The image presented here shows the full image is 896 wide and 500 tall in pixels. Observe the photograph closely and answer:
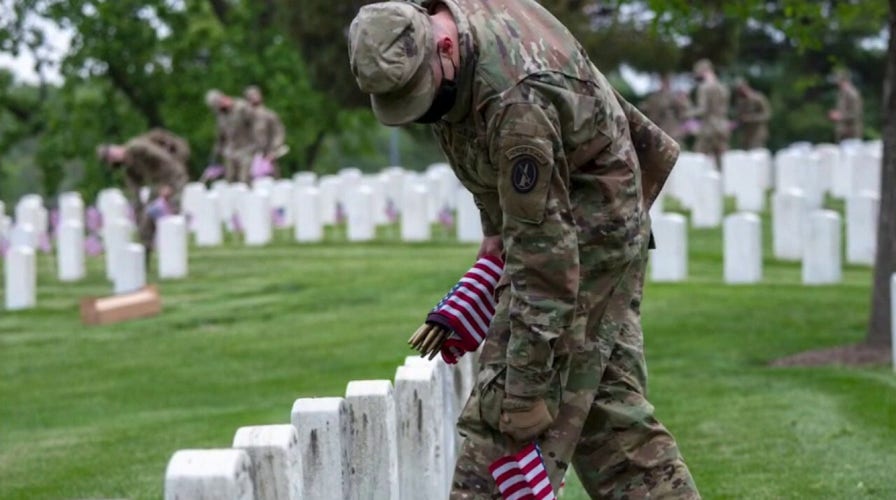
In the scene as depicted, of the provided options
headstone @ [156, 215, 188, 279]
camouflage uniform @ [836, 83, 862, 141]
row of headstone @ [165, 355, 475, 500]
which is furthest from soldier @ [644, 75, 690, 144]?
row of headstone @ [165, 355, 475, 500]

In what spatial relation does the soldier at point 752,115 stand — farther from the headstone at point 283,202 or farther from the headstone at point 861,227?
the headstone at point 861,227

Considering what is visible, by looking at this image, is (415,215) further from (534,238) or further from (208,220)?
(534,238)

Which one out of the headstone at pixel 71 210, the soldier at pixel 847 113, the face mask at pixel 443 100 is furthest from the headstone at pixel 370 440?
the soldier at pixel 847 113

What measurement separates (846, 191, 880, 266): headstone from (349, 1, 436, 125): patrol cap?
42.2 feet

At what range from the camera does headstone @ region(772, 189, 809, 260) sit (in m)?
17.4

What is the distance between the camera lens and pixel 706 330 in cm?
1238

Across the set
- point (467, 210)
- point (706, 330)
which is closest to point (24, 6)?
point (467, 210)

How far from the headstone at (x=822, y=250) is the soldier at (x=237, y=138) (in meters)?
12.4

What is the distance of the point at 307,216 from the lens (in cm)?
2245

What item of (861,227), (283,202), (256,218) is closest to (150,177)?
(256,218)

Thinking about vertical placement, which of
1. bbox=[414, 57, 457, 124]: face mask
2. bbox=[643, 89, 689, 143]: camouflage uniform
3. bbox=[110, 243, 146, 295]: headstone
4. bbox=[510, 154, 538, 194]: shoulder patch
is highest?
bbox=[643, 89, 689, 143]: camouflage uniform

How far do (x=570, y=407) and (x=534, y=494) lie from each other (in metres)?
0.26

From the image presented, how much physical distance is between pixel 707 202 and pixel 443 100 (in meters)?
17.5

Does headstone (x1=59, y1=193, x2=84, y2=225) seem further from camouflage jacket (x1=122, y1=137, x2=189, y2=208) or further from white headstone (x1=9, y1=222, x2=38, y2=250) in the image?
camouflage jacket (x1=122, y1=137, x2=189, y2=208)
